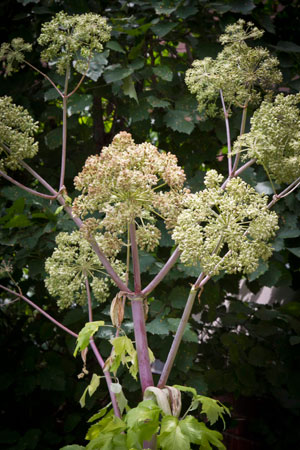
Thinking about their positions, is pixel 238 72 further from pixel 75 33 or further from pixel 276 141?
pixel 75 33

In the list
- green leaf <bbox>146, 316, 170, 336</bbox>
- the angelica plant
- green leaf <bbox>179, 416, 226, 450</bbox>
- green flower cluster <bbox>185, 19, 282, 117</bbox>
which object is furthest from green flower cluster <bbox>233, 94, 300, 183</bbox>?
green leaf <bbox>146, 316, 170, 336</bbox>

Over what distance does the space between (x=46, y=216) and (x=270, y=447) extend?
1714mm

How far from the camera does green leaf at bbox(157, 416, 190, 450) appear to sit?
1.04m

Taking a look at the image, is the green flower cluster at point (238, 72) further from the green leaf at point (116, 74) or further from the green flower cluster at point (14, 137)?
the green leaf at point (116, 74)

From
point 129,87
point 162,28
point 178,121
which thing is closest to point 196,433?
point 178,121

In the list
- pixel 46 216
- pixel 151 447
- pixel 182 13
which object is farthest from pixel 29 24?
pixel 151 447

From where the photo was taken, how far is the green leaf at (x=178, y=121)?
2238 millimetres

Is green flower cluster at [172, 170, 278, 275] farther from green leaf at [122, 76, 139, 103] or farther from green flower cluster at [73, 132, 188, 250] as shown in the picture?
green leaf at [122, 76, 139, 103]

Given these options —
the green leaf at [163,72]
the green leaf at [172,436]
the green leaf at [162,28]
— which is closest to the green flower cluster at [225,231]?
the green leaf at [172,436]

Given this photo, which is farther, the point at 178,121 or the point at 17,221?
the point at 178,121

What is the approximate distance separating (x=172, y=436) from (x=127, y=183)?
0.53 metres

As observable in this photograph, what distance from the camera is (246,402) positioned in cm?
303

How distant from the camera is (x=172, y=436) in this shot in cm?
106

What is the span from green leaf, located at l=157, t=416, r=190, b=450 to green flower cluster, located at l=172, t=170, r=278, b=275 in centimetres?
33
